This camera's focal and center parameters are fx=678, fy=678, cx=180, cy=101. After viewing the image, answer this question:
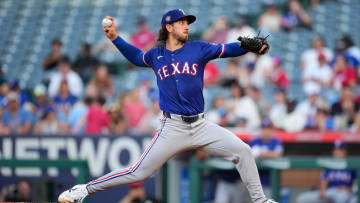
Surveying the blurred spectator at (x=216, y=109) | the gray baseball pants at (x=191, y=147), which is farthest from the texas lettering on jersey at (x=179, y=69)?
the blurred spectator at (x=216, y=109)

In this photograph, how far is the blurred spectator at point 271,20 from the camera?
12.2 meters

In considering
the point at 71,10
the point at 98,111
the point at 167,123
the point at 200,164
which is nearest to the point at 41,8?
the point at 71,10

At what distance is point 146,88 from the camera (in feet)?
34.6

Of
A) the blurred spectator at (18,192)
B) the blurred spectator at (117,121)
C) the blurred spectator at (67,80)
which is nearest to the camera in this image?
the blurred spectator at (18,192)

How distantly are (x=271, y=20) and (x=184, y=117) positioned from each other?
7.78 metres

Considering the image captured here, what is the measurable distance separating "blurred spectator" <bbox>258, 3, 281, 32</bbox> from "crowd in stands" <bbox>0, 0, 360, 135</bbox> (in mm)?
18

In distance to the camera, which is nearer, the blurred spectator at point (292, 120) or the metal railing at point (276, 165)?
the metal railing at point (276, 165)

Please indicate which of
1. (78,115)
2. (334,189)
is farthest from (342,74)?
(78,115)

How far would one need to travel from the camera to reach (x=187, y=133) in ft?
15.9

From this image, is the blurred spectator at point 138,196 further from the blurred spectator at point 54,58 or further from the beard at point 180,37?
the blurred spectator at point 54,58

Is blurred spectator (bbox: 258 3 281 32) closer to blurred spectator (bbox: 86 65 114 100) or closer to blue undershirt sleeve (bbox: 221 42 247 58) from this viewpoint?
blurred spectator (bbox: 86 65 114 100)

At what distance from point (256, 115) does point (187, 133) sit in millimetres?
5009

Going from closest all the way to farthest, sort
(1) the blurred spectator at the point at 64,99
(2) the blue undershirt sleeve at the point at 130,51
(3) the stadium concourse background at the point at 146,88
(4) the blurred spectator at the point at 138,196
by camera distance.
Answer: (2) the blue undershirt sleeve at the point at 130,51 < (4) the blurred spectator at the point at 138,196 < (3) the stadium concourse background at the point at 146,88 < (1) the blurred spectator at the point at 64,99

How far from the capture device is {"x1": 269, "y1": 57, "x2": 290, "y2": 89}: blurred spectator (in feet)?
35.4
